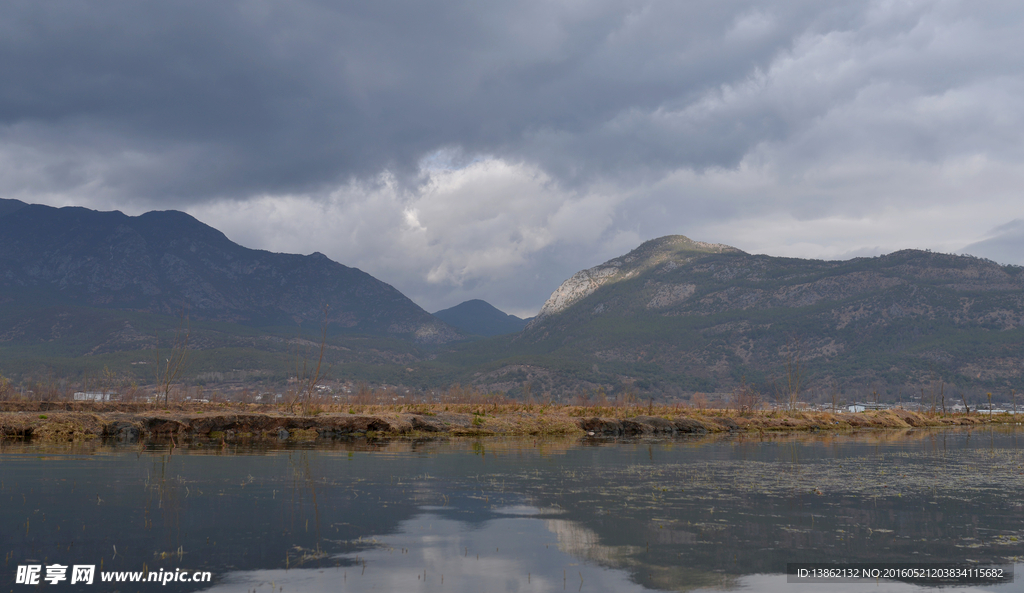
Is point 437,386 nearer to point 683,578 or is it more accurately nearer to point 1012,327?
point 1012,327

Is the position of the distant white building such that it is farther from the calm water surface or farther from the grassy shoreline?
the calm water surface

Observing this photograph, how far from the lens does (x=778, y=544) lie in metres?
9.25

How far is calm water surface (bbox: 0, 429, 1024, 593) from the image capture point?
772cm

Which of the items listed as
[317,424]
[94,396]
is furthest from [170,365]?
[317,424]

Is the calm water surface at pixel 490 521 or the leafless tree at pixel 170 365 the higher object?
the leafless tree at pixel 170 365

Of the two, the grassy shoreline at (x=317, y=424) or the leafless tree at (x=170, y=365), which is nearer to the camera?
the grassy shoreline at (x=317, y=424)

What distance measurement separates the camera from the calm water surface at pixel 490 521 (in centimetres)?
772

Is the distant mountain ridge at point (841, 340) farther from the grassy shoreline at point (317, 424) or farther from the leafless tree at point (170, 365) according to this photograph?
the grassy shoreline at point (317, 424)

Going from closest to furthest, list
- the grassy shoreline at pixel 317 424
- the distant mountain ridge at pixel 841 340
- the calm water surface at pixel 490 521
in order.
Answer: the calm water surface at pixel 490 521
the grassy shoreline at pixel 317 424
the distant mountain ridge at pixel 841 340

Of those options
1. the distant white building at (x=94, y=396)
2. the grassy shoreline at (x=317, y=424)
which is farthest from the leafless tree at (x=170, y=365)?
the distant white building at (x=94, y=396)

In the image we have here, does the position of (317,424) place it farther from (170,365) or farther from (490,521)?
(170,365)

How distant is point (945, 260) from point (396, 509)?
215m

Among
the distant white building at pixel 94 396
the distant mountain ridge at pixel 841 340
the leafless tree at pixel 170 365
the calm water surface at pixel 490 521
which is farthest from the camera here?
the distant mountain ridge at pixel 841 340

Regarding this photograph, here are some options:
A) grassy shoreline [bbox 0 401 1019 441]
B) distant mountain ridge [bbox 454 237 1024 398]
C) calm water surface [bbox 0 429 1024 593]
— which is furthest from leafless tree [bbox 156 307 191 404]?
distant mountain ridge [bbox 454 237 1024 398]
